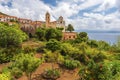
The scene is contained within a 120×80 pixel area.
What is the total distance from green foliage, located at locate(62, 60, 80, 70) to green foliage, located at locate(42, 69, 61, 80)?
3233mm

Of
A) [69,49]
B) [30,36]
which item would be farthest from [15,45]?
[30,36]

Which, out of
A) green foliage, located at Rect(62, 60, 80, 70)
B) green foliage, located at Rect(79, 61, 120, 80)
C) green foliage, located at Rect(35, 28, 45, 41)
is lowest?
green foliage, located at Rect(62, 60, 80, 70)

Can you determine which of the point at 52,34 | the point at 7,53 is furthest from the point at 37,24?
the point at 7,53

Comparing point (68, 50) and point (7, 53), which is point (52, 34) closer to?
point (68, 50)

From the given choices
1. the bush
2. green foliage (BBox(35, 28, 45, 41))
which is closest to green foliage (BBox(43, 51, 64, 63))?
the bush

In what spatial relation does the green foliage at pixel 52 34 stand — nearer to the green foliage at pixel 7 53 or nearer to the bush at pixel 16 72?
the green foliage at pixel 7 53

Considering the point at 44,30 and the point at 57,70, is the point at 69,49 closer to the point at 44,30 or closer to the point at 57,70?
the point at 57,70

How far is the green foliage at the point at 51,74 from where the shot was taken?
111 feet

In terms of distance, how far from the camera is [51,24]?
256ft

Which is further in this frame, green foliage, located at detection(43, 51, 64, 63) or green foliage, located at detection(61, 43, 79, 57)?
green foliage, located at detection(61, 43, 79, 57)

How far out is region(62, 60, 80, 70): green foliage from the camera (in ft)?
123

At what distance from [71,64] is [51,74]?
4711mm

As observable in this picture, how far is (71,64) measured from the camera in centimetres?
3753

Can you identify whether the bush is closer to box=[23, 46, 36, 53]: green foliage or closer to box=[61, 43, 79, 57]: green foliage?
box=[23, 46, 36, 53]: green foliage
